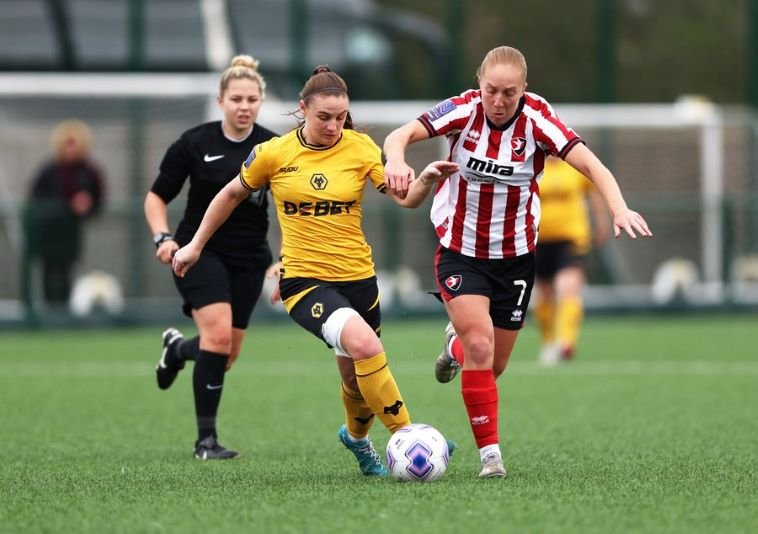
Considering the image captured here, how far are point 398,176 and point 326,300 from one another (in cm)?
70

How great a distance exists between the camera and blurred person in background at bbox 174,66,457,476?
611 cm

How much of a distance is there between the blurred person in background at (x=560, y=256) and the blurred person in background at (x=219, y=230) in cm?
485

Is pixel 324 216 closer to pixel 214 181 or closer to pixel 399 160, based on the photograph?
pixel 399 160

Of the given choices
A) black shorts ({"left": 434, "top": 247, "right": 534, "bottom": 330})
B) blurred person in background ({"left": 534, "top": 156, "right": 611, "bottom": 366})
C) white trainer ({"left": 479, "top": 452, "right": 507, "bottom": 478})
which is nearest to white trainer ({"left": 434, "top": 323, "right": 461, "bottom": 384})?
black shorts ({"left": 434, "top": 247, "right": 534, "bottom": 330})

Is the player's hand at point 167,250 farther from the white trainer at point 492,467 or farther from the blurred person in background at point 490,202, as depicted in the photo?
the white trainer at point 492,467

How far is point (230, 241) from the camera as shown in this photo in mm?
7273

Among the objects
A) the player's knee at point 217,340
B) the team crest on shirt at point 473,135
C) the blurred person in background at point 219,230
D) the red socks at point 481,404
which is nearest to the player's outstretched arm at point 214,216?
the blurred person in background at point 219,230

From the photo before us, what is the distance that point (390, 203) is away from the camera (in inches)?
645

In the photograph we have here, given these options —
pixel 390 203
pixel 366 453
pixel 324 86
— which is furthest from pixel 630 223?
pixel 390 203

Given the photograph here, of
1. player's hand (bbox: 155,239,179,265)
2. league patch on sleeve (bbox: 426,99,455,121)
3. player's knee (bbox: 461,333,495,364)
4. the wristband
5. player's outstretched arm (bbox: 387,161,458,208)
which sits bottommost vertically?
player's knee (bbox: 461,333,495,364)

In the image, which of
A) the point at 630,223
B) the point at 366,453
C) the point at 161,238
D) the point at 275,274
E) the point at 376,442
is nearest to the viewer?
the point at 630,223

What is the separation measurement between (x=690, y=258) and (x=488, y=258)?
36.4 feet

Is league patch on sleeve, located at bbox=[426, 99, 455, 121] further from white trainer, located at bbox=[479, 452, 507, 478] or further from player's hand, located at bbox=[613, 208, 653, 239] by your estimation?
white trainer, located at bbox=[479, 452, 507, 478]

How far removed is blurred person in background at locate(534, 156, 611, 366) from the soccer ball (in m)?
5.92
